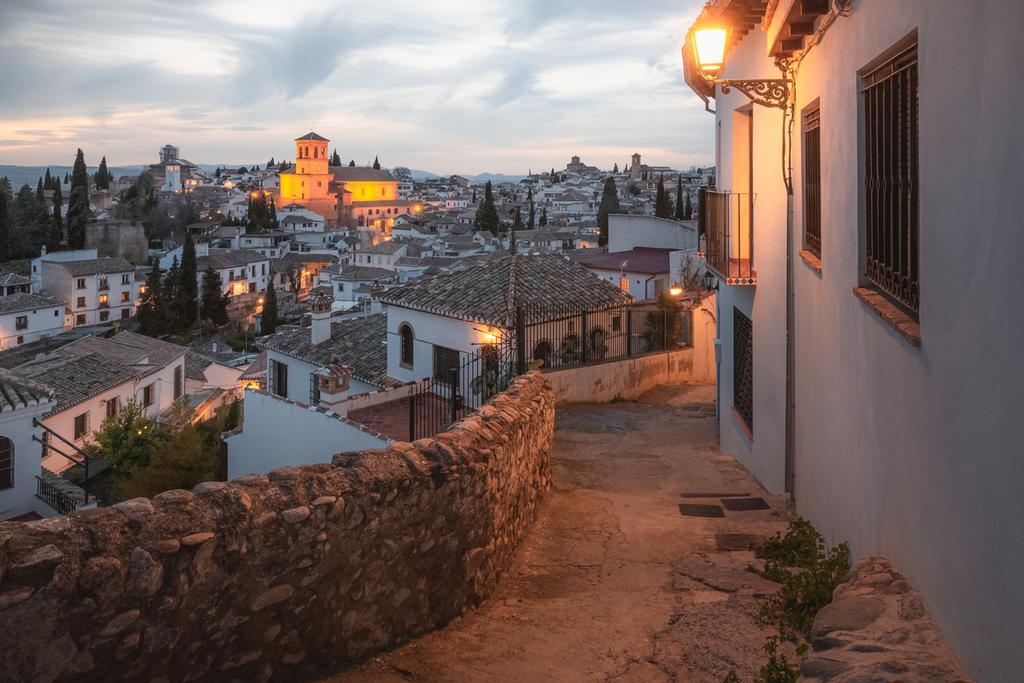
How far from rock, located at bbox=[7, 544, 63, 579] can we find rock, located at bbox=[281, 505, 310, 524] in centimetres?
105

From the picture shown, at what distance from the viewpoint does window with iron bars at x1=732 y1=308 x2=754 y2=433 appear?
1059cm

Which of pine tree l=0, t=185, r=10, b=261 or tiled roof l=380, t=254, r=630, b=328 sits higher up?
pine tree l=0, t=185, r=10, b=261

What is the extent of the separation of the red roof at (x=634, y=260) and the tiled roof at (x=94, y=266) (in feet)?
158

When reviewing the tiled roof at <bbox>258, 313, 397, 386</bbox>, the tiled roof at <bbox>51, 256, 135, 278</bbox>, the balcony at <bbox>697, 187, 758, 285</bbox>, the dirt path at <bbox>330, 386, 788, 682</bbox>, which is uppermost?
the tiled roof at <bbox>51, 256, 135, 278</bbox>

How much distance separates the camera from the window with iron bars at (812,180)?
7223mm

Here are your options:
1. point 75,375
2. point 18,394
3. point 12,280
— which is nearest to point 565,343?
point 18,394

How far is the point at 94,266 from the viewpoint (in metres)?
71.4

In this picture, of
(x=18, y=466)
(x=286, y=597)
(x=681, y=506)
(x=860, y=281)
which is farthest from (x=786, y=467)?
(x=18, y=466)

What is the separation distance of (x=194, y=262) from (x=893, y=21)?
7033 centimetres

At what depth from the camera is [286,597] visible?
418cm

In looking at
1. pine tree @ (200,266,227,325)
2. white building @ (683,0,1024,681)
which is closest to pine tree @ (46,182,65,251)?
pine tree @ (200,266,227,325)

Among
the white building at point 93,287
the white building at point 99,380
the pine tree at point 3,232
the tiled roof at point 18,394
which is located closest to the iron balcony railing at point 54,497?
the tiled roof at point 18,394

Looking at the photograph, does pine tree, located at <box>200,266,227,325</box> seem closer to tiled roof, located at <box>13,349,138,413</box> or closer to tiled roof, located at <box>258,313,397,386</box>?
tiled roof, located at <box>13,349,138,413</box>

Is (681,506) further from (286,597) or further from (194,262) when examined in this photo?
(194,262)
